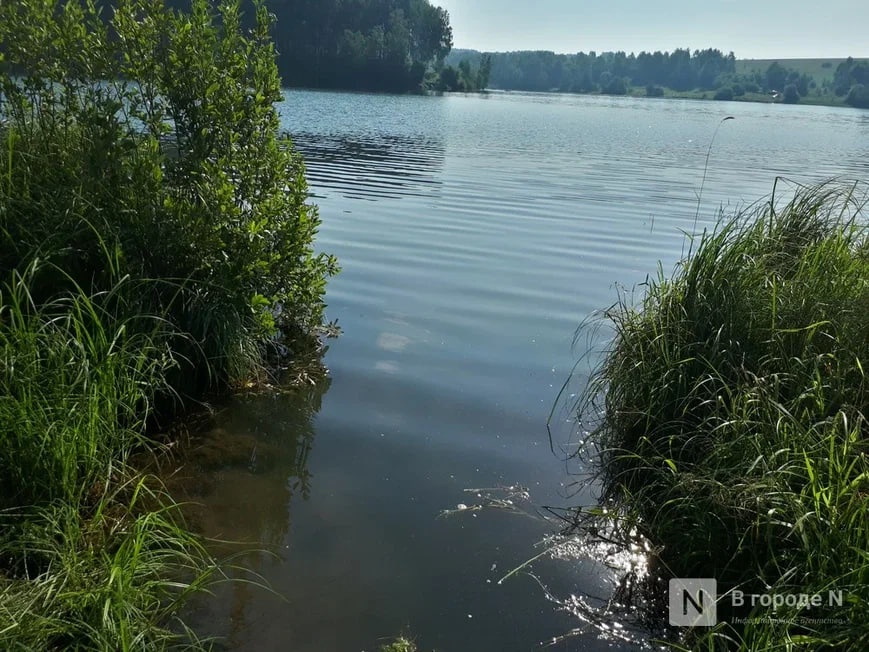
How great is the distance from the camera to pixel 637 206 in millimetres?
15195

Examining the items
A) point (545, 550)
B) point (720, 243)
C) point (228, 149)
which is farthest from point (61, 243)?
point (720, 243)

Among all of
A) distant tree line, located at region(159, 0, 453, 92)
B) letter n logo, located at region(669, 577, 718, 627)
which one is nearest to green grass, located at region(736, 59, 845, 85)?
distant tree line, located at region(159, 0, 453, 92)

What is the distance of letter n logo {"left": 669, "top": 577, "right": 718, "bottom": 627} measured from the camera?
3.33 m

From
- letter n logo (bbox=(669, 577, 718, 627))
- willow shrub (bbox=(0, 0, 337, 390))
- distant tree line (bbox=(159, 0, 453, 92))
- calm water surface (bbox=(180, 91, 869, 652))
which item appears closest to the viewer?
letter n logo (bbox=(669, 577, 718, 627))

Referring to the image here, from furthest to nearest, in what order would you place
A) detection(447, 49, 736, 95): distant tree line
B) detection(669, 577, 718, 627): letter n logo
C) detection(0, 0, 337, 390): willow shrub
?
detection(447, 49, 736, 95): distant tree line < detection(0, 0, 337, 390): willow shrub < detection(669, 577, 718, 627): letter n logo

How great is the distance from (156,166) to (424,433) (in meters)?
2.80

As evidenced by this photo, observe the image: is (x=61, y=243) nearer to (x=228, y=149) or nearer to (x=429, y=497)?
(x=228, y=149)

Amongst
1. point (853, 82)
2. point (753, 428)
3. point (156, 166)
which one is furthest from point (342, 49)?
point (753, 428)

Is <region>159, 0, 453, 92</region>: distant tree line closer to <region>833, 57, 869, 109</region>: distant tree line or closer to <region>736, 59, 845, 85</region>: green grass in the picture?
<region>833, 57, 869, 109</region>: distant tree line

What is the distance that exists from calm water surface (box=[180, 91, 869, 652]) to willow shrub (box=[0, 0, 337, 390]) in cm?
96

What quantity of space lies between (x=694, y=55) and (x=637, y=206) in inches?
7135

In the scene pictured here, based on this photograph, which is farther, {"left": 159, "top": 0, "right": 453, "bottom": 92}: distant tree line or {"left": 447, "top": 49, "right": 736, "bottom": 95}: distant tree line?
{"left": 447, "top": 49, "right": 736, "bottom": 95}: distant tree line

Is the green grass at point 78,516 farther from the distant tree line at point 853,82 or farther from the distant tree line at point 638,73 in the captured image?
the distant tree line at point 638,73

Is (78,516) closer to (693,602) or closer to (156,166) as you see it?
(156,166)
